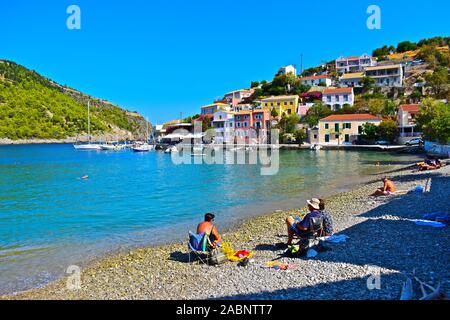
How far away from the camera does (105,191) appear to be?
29141 mm

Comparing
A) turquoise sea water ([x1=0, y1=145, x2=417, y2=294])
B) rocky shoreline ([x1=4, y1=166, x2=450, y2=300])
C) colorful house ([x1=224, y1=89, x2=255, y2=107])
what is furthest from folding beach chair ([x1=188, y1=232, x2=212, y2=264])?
colorful house ([x1=224, y1=89, x2=255, y2=107])

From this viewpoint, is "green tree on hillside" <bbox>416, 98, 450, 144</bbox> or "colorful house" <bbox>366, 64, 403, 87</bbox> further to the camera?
"colorful house" <bbox>366, 64, 403, 87</bbox>

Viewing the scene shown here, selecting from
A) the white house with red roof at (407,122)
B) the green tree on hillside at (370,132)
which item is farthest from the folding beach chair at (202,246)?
the green tree on hillside at (370,132)

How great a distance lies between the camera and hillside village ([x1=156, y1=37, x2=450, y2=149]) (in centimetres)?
6938

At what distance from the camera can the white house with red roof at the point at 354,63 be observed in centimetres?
11162

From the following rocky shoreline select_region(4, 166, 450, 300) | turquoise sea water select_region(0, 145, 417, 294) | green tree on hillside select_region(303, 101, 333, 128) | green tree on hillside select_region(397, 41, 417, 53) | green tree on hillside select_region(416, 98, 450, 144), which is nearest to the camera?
rocky shoreline select_region(4, 166, 450, 300)

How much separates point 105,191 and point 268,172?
16415 millimetres

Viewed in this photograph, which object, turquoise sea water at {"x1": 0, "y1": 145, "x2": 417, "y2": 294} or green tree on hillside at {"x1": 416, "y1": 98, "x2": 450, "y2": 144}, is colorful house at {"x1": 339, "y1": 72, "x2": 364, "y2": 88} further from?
turquoise sea water at {"x1": 0, "y1": 145, "x2": 417, "y2": 294}

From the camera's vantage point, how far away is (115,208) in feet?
71.3

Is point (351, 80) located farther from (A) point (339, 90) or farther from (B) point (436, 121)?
(B) point (436, 121)

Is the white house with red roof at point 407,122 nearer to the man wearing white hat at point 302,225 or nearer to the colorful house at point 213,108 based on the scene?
the colorful house at point 213,108

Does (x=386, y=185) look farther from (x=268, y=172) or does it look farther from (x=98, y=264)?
(x=268, y=172)
